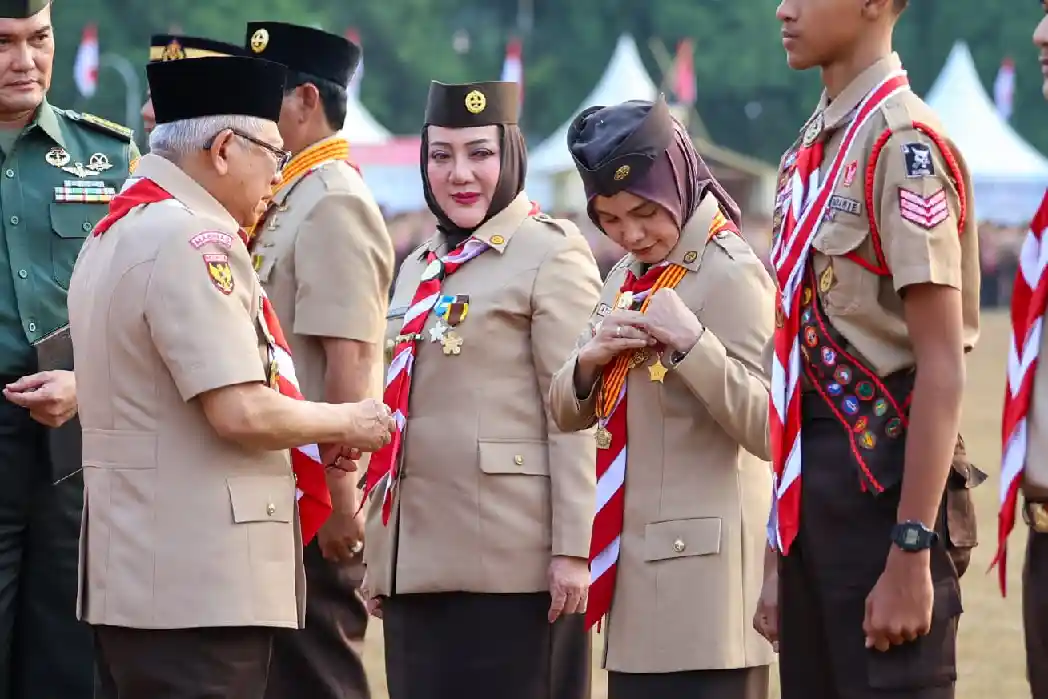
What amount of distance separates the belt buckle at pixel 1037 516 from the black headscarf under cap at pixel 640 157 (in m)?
1.26

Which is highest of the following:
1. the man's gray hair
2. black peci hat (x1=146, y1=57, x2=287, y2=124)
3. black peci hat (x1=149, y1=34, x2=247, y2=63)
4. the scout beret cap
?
the scout beret cap

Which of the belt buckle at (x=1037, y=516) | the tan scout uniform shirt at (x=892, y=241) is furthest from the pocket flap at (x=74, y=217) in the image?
the belt buckle at (x=1037, y=516)

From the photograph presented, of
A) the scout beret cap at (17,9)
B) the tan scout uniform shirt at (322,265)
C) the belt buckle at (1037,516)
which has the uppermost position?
the scout beret cap at (17,9)

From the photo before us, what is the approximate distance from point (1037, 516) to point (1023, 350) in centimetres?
31

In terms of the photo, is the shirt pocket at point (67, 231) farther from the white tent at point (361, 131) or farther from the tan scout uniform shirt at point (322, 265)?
the white tent at point (361, 131)

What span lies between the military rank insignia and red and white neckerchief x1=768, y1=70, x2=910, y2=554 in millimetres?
1207

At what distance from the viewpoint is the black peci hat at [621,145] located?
433 centimetres

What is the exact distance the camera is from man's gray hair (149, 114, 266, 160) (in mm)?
4289

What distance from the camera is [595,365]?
14.2 ft

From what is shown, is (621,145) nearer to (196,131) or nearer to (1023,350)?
(196,131)

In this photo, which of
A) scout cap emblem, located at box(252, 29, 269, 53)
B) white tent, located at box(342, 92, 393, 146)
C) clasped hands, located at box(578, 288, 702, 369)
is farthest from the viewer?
white tent, located at box(342, 92, 393, 146)

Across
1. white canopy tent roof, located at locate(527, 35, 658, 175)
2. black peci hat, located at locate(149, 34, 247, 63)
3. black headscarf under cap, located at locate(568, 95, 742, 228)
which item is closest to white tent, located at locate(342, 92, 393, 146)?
white canopy tent roof, located at locate(527, 35, 658, 175)

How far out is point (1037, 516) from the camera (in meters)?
3.42

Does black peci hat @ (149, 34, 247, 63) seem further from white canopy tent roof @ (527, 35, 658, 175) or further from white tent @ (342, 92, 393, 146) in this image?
white canopy tent roof @ (527, 35, 658, 175)
